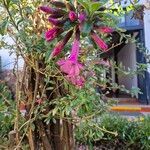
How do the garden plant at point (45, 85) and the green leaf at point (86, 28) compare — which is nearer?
the green leaf at point (86, 28)

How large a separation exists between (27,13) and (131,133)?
2.28 meters

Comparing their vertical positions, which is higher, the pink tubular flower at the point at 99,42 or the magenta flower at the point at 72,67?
the pink tubular flower at the point at 99,42

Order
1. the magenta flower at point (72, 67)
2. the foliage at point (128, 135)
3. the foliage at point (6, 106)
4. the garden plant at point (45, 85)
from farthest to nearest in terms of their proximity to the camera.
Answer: the foliage at point (128, 135)
the foliage at point (6, 106)
the garden plant at point (45, 85)
the magenta flower at point (72, 67)

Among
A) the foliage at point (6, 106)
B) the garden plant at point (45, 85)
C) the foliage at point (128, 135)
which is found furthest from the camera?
the foliage at point (128, 135)

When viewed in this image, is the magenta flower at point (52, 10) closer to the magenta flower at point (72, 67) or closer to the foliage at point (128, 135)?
the magenta flower at point (72, 67)

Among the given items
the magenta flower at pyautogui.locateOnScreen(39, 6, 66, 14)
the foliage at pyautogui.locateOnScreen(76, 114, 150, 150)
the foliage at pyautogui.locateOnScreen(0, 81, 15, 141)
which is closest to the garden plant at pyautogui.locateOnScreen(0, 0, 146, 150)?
the foliage at pyautogui.locateOnScreen(0, 81, 15, 141)

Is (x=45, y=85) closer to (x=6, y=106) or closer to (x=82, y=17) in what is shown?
(x=6, y=106)

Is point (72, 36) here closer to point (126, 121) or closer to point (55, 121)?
point (55, 121)

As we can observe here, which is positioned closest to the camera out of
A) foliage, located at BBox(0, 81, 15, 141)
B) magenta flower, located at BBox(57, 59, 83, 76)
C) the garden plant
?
magenta flower, located at BBox(57, 59, 83, 76)

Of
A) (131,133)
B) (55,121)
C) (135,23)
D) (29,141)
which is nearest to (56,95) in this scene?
(55,121)

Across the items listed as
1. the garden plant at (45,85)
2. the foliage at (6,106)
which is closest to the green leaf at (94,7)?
the garden plant at (45,85)

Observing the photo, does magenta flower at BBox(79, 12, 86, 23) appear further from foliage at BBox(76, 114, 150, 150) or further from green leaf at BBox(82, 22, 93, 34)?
foliage at BBox(76, 114, 150, 150)

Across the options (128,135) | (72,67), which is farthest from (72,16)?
(128,135)

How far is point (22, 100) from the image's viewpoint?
2.53m
